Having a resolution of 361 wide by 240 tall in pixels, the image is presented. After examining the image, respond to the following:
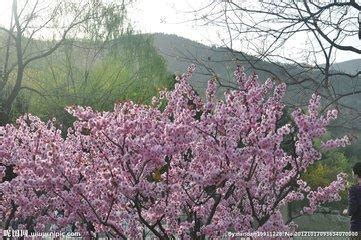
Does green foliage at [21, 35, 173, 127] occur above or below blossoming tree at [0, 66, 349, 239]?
above

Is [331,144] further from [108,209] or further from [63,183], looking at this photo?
[63,183]

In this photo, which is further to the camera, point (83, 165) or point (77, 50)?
point (77, 50)

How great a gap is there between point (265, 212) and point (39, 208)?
2.78m

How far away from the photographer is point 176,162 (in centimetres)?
648

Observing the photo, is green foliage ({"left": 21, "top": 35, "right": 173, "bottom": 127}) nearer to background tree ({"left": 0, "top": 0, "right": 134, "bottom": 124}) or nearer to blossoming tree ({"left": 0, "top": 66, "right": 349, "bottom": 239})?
background tree ({"left": 0, "top": 0, "right": 134, "bottom": 124})

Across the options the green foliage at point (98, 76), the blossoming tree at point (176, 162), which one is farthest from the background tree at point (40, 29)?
the blossoming tree at point (176, 162)

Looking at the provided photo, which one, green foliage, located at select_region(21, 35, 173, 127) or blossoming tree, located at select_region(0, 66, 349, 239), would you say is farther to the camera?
green foliage, located at select_region(21, 35, 173, 127)

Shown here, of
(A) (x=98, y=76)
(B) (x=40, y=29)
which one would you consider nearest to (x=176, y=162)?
(B) (x=40, y=29)

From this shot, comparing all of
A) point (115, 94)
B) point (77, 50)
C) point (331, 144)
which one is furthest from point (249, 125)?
point (77, 50)

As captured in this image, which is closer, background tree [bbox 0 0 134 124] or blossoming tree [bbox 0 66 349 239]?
blossoming tree [bbox 0 66 349 239]

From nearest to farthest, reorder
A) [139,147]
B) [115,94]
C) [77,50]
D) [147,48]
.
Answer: [139,147]
[115,94]
[77,50]
[147,48]

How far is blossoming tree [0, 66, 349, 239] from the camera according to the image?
5.82 metres

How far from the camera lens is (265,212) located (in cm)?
683

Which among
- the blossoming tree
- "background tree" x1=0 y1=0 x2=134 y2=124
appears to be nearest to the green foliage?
"background tree" x1=0 y1=0 x2=134 y2=124
